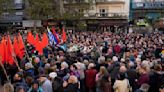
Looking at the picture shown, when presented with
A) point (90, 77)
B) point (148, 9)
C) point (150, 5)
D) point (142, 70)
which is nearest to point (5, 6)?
point (148, 9)

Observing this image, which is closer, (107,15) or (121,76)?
(121,76)

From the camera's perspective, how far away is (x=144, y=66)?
1322cm

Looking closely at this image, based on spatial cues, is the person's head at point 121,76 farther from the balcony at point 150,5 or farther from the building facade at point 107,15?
the balcony at point 150,5

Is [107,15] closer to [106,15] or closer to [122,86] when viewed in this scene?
[106,15]

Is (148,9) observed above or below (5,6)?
below

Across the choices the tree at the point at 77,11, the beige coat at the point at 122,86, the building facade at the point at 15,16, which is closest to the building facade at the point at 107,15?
A: the tree at the point at 77,11

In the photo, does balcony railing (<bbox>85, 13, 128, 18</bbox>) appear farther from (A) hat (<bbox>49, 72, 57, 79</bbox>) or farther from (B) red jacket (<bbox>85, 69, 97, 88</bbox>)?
(A) hat (<bbox>49, 72, 57, 79</bbox>)

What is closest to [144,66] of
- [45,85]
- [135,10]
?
[45,85]

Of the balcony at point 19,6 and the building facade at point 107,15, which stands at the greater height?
the balcony at point 19,6

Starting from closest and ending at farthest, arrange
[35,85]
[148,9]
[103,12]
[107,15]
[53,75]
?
[35,85]
[53,75]
[148,9]
[107,15]
[103,12]

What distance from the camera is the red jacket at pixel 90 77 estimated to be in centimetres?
1394

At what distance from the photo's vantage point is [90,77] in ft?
46.0

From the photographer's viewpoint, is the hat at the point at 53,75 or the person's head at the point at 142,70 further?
the person's head at the point at 142,70

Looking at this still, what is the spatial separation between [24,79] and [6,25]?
51.1m
